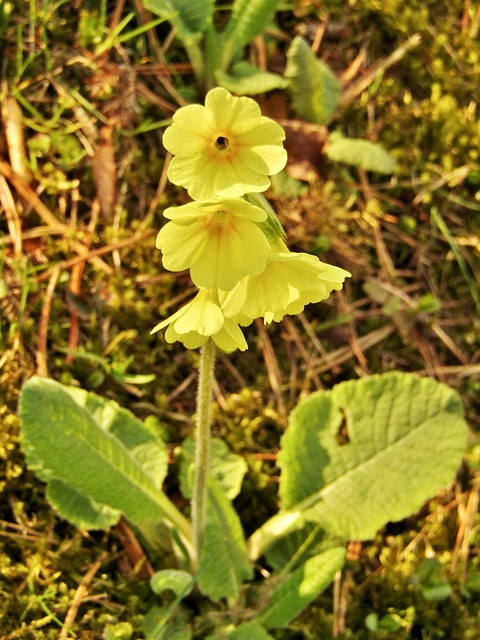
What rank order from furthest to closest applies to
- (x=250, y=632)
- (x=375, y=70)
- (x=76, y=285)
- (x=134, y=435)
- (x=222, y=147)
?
(x=375, y=70)
(x=76, y=285)
(x=134, y=435)
(x=250, y=632)
(x=222, y=147)

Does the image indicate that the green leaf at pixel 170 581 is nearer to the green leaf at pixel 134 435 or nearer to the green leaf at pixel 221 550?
the green leaf at pixel 221 550

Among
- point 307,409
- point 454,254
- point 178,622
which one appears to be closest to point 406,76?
point 454,254

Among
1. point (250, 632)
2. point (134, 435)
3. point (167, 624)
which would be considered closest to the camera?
point (250, 632)

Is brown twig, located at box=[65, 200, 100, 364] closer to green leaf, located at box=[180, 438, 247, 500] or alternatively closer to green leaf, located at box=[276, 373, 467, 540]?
green leaf, located at box=[180, 438, 247, 500]

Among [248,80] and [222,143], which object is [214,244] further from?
[248,80]

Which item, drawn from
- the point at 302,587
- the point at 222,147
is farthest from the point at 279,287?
the point at 302,587

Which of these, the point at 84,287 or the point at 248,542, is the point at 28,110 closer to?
the point at 84,287
